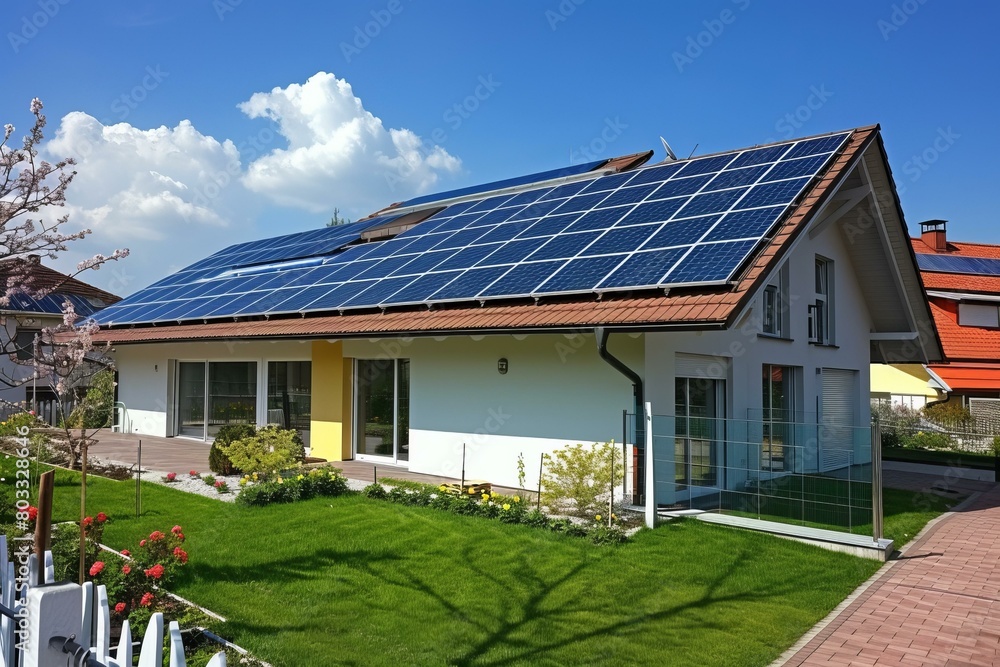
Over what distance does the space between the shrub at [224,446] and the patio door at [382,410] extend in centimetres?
257

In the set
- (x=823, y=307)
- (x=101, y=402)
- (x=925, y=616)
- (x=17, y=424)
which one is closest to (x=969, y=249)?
(x=823, y=307)

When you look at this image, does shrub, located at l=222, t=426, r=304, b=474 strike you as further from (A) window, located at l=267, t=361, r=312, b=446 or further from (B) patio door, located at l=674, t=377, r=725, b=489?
(B) patio door, located at l=674, t=377, r=725, b=489

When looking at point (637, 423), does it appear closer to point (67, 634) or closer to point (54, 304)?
point (67, 634)

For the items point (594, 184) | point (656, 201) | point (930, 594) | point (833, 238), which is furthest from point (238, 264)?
point (930, 594)

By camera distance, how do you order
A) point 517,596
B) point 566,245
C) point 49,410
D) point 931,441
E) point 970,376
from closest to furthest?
point 517,596
point 566,245
point 931,441
point 49,410
point 970,376

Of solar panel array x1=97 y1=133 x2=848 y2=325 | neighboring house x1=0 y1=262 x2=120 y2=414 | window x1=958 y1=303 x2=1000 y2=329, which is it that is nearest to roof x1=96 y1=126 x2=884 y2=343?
solar panel array x1=97 y1=133 x2=848 y2=325

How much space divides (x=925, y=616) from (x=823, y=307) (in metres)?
11.0

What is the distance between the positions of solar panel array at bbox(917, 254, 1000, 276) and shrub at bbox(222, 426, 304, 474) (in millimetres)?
31286

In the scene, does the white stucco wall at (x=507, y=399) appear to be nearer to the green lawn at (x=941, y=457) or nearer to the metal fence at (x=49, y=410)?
the green lawn at (x=941, y=457)

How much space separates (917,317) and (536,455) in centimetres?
1268

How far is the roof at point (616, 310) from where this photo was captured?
10.1m

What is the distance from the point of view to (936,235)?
128ft

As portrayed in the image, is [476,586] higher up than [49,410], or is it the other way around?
[49,410]

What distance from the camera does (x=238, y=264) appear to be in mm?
24906
